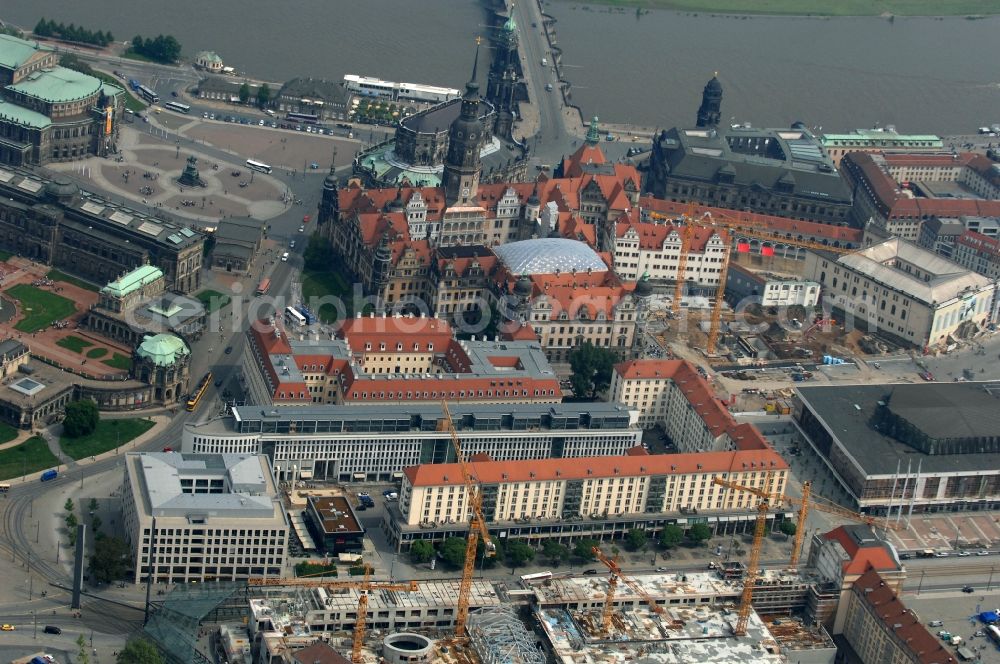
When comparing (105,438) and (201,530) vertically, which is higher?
(201,530)

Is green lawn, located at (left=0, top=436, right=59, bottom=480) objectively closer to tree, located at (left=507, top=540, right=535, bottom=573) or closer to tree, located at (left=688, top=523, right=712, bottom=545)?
tree, located at (left=507, top=540, right=535, bottom=573)

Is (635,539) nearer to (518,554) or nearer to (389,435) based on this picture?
(518,554)

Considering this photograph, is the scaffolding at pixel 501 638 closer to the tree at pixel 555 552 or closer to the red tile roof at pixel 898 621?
the tree at pixel 555 552

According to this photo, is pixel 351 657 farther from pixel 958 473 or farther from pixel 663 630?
pixel 958 473

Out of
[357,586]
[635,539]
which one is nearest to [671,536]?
[635,539]

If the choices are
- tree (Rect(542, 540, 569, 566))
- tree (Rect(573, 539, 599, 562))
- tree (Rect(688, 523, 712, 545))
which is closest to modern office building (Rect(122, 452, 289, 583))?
tree (Rect(542, 540, 569, 566))

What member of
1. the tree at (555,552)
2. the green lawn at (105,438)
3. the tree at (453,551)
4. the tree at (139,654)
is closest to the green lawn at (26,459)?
the green lawn at (105,438)

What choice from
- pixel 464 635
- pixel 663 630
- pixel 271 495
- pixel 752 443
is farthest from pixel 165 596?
pixel 752 443

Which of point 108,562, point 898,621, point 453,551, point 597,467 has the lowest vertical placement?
point 108,562
